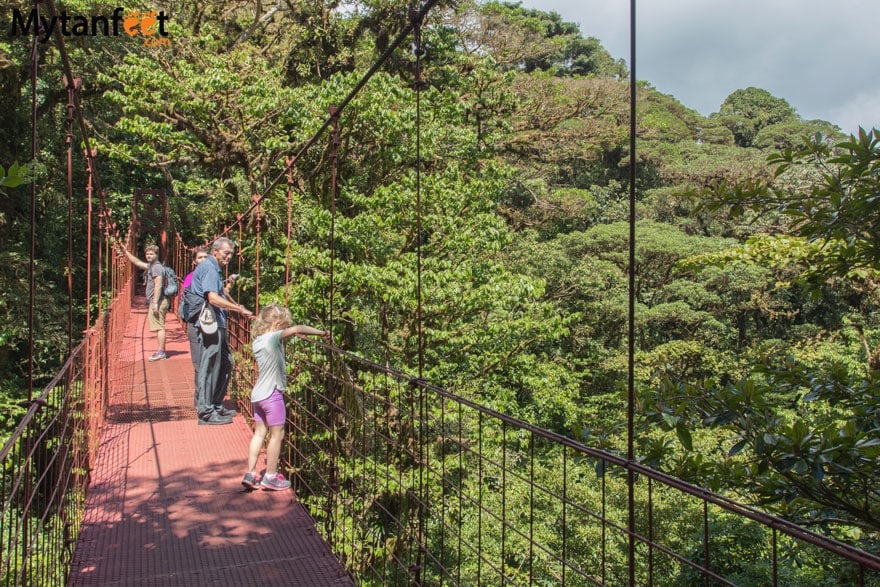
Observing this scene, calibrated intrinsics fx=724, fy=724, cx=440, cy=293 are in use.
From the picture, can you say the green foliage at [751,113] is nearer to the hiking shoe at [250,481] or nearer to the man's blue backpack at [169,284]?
the man's blue backpack at [169,284]

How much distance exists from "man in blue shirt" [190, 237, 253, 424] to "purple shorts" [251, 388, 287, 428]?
2.95 ft

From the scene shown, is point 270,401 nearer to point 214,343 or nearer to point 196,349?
point 214,343

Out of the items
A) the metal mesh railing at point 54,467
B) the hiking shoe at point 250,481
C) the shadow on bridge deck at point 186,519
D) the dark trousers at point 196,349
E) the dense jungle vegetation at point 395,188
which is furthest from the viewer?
the dense jungle vegetation at point 395,188

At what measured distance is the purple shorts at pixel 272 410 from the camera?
11.1 ft

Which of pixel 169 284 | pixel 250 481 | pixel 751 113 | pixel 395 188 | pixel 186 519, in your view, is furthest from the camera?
pixel 751 113

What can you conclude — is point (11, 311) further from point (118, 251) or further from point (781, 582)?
point (781, 582)

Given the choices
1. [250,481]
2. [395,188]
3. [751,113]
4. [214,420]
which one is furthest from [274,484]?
[751,113]

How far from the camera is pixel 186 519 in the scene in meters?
3.02

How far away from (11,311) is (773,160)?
10136 mm

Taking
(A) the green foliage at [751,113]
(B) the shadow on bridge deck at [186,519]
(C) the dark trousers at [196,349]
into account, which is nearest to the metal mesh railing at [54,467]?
(B) the shadow on bridge deck at [186,519]

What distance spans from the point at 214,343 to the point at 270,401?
128 cm

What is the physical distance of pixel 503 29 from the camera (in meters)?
13.8

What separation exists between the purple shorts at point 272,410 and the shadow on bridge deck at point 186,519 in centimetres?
33

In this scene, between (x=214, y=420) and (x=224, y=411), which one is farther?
(x=224, y=411)
